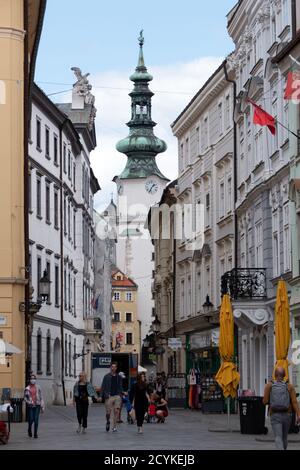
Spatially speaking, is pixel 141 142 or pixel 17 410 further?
pixel 141 142

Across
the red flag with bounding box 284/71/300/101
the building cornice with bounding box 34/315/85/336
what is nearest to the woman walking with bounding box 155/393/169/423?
the red flag with bounding box 284/71/300/101

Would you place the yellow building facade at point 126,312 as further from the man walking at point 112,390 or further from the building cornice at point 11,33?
the man walking at point 112,390

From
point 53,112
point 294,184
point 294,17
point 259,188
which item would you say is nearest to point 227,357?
point 294,184

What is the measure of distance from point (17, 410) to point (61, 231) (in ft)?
79.1

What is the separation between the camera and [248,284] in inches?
1720

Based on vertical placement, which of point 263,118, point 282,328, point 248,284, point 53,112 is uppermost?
point 53,112

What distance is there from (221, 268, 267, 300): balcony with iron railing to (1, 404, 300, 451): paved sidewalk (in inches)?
189

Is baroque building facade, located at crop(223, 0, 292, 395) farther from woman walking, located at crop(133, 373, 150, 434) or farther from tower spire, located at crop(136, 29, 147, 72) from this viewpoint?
tower spire, located at crop(136, 29, 147, 72)

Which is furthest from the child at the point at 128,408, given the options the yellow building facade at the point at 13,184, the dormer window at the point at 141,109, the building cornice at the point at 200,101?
the dormer window at the point at 141,109

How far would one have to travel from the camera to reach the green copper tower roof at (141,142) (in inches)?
6265

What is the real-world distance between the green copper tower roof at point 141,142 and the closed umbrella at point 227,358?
120545 millimetres

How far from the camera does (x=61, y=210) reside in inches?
2527

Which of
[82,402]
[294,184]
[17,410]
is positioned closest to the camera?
[82,402]

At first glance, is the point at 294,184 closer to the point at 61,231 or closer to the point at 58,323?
the point at 61,231
